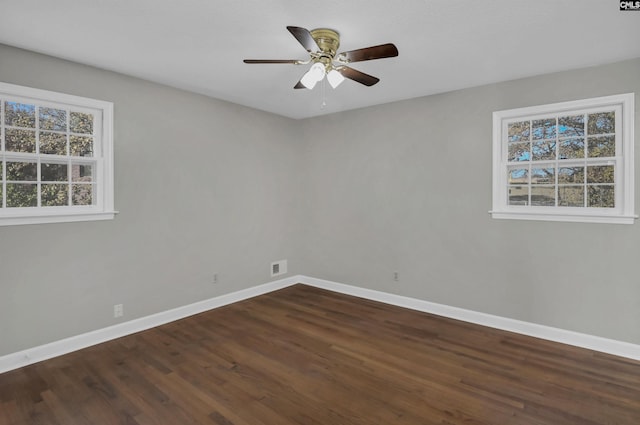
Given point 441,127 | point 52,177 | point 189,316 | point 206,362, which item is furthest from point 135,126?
point 441,127

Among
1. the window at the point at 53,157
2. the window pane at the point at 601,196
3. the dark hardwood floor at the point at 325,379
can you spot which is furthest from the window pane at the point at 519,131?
the window at the point at 53,157

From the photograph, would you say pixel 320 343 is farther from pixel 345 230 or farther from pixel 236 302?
pixel 345 230

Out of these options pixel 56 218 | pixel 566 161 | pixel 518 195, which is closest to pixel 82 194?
pixel 56 218

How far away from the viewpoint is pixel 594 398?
2.39 metres

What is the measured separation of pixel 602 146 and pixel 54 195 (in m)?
5.10

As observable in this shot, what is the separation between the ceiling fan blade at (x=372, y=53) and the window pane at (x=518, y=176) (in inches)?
87.2

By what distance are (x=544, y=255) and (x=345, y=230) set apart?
2447 millimetres

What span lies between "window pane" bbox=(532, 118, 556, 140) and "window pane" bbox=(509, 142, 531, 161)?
0.42 ft

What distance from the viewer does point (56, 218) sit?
3.00 metres

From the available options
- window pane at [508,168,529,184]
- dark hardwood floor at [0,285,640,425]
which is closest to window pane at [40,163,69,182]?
dark hardwood floor at [0,285,640,425]

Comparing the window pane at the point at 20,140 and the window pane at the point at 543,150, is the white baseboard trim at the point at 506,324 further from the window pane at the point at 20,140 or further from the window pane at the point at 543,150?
the window pane at the point at 20,140

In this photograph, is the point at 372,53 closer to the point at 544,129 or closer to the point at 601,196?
the point at 544,129

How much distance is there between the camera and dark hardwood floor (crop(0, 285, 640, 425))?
221 cm

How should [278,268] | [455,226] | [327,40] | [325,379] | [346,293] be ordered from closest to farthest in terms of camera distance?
[327,40] → [325,379] → [455,226] → [346,293] → [278,268]
